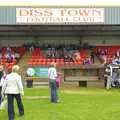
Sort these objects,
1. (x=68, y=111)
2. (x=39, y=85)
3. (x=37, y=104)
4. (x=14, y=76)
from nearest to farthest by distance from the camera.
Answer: (x=14, y=76) → (x=68, y=111) → (x=37, y=104) → (x=39, y=85)

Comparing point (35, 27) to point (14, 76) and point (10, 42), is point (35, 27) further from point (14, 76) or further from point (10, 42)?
point (14, 76)

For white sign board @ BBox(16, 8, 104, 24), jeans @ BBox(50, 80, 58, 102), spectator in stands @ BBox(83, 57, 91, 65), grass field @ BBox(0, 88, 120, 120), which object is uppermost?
white sign board @ BBox(16, 8, 104, 24)

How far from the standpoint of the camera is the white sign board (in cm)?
3753

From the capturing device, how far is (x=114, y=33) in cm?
4275

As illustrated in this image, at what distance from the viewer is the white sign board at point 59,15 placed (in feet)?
123

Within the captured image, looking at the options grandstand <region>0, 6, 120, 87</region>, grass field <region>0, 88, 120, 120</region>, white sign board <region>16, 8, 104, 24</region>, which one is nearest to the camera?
grass field <region>0, 88, 120, 120</region>

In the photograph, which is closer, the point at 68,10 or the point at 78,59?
the point at 68,10

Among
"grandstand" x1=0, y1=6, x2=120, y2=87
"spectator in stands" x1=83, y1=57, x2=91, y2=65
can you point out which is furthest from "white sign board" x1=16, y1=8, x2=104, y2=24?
"spectator in stands" x1=83, y1=57, x2=91, y2=65

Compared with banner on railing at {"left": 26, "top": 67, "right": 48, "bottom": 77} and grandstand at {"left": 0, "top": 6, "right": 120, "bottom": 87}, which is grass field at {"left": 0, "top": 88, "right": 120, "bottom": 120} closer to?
banner on railing at {"left": 26, "top": 67, "right": 48, "bottom": 77}

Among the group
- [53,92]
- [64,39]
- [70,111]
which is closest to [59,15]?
[64,39]

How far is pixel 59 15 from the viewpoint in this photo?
37531 mm

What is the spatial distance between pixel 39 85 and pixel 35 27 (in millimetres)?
6349

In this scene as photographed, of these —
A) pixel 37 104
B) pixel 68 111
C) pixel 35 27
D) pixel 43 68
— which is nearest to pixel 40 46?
pixel 35 27

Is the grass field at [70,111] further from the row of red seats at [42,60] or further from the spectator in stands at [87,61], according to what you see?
the spectator in stands at [87,61]
